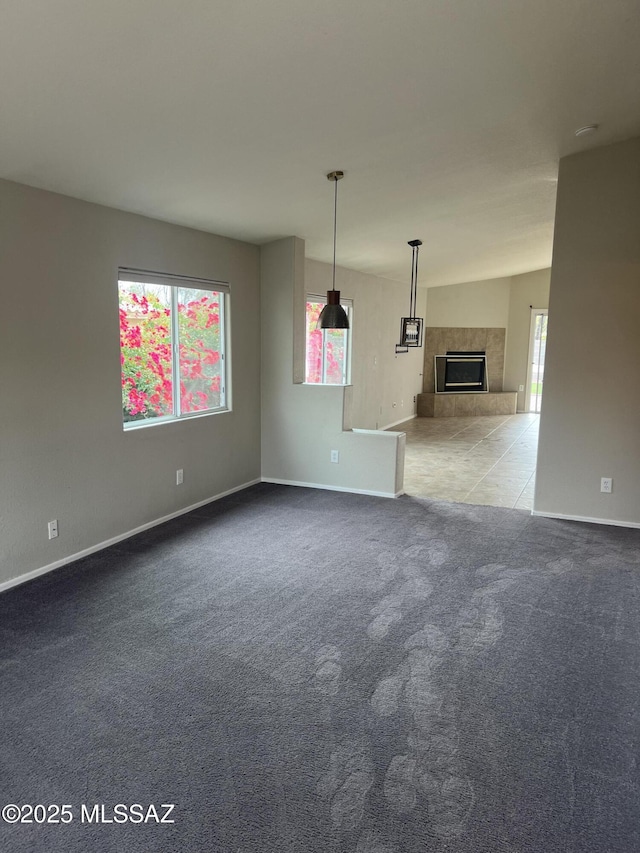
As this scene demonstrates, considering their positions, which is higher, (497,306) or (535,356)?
(497,306)

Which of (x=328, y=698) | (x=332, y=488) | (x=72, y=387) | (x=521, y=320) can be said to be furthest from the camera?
(x=521, y=320)

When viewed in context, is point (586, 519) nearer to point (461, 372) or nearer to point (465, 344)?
point (461, 372)

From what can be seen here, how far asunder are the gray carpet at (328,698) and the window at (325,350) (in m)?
3.55

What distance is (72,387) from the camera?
358 cm

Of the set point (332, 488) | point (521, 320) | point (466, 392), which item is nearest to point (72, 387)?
point (332, 488)

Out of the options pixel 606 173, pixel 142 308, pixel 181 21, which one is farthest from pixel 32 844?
pixel 606 173

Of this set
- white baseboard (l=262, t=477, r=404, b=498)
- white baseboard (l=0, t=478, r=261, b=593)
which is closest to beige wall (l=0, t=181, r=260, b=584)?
white baseboard (l=0, t=478, r=261, b=593)

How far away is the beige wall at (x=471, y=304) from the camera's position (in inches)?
428

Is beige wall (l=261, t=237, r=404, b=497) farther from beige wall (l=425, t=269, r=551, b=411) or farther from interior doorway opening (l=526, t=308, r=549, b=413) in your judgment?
interior doorway opening (l=526, t=308, r=549, b=413)

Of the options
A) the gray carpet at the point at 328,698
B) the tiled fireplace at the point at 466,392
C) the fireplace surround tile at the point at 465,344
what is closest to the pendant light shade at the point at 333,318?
the gray carpet at the point at 328,698

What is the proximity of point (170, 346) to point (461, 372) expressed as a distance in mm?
7617

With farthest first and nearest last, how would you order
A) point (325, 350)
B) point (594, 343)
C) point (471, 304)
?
point (471, 304), point (325, 350), point (594, 343)

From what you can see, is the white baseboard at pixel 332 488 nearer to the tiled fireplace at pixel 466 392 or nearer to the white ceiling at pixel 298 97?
the white ceiling at pixel 298 97

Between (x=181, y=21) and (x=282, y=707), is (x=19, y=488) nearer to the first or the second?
(x=282, y=707)
